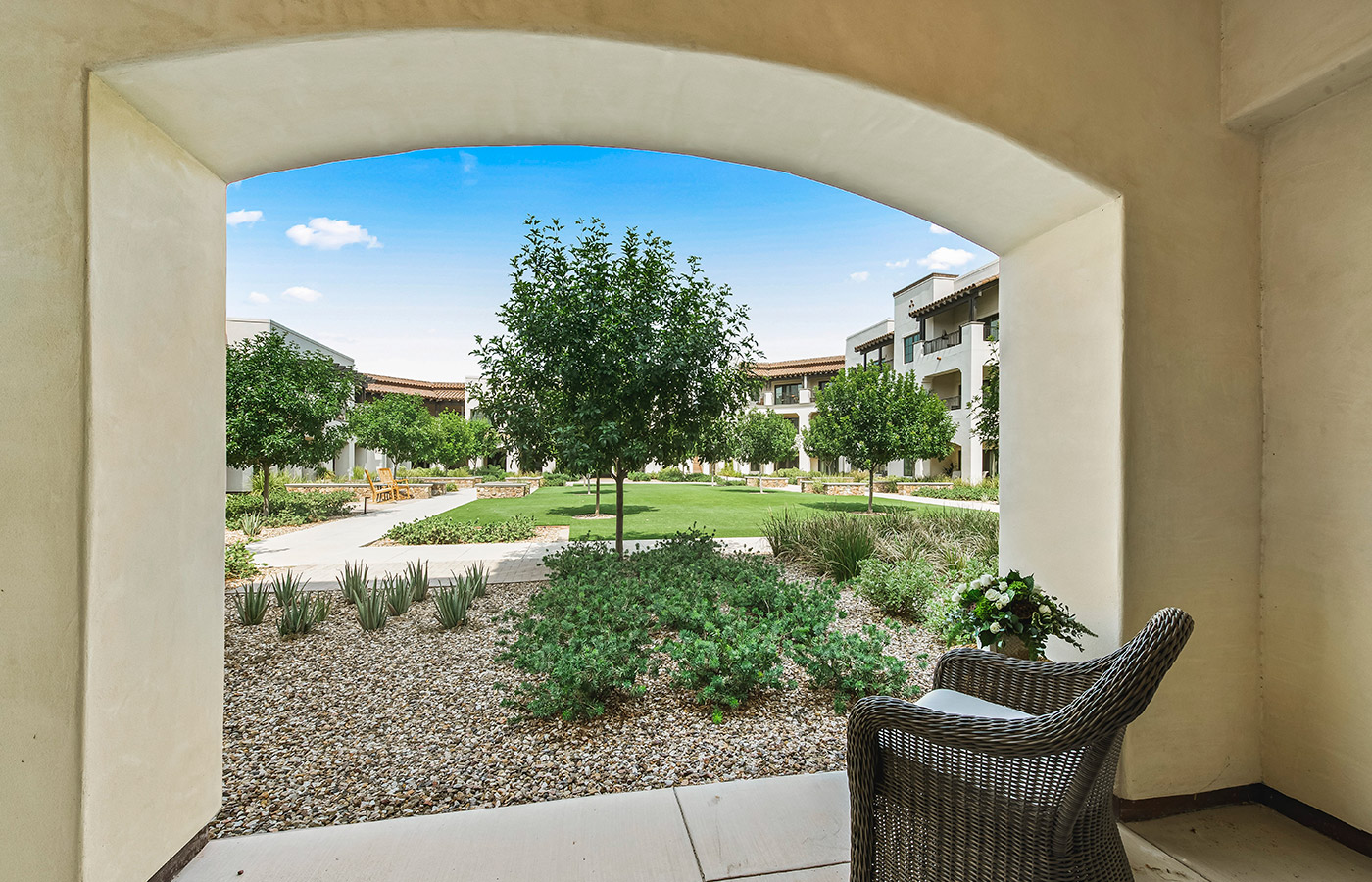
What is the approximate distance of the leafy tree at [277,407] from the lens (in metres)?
10.9

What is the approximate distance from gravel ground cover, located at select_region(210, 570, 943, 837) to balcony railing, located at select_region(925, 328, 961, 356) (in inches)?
826

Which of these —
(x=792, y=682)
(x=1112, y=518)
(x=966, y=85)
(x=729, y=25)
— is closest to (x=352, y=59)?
(x=729, y=25)

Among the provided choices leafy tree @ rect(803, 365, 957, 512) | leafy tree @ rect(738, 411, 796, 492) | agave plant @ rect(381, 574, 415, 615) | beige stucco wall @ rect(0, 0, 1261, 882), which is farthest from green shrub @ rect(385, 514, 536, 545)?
leafy tree @ rect(738, 411, 796, 492)

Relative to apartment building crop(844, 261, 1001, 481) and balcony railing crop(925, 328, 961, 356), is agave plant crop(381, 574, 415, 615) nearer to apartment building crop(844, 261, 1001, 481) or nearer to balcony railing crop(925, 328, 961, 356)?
apartment building crop(844, 261, 1001, 481)

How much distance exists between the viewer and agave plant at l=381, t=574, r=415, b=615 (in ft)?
16.1

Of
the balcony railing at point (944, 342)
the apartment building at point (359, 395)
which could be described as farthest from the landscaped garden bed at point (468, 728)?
the balcony railing at point (944, 342)

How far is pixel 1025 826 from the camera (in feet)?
4.50

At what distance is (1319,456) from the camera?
2168 mm

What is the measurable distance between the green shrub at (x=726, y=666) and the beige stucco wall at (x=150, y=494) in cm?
204

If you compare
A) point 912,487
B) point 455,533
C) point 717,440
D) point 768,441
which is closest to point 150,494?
point 717,440

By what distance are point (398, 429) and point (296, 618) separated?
15443mm

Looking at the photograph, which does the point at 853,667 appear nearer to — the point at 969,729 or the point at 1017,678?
the point at 1017,678

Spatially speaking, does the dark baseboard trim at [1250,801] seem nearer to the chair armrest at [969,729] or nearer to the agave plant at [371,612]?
the chair armrest at [969,729]

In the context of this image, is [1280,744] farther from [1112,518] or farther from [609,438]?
[609,438]
